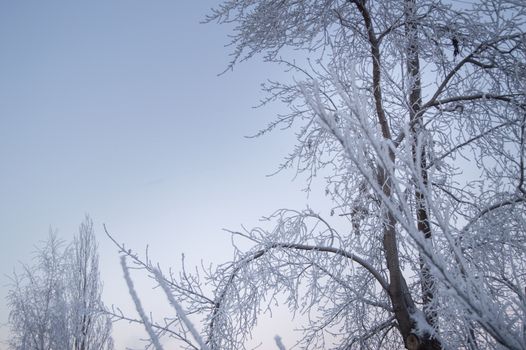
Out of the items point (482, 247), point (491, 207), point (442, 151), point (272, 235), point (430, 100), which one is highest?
point (430, 100)

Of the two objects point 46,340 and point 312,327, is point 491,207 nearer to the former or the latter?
point 312,327

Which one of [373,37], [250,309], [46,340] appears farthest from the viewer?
[46,340]

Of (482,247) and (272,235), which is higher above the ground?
(272,235)

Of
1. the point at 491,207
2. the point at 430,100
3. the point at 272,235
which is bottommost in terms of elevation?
the point at 491,207

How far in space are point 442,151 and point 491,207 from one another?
117 cm

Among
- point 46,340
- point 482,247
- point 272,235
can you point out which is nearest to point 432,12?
point 482,247

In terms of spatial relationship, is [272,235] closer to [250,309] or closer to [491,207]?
[250,309]

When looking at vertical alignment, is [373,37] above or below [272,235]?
above

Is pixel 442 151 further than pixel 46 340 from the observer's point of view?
No

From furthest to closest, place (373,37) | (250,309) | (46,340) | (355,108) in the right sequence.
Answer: (46,340) < (373,37) < (250,309) < (355,108)

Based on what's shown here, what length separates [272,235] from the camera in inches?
157

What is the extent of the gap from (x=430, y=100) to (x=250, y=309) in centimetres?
319

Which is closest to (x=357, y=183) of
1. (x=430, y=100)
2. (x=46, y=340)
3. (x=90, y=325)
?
(x=430, y=100)

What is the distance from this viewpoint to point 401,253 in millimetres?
4641
